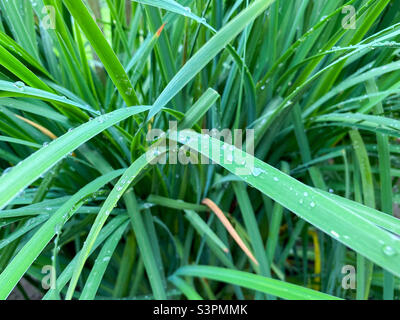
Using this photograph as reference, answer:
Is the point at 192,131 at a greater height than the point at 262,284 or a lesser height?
greater

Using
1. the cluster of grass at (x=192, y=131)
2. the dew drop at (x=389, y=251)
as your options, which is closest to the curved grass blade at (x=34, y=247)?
the cluster of grass at (x=192, y=131)

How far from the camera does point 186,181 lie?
1.83ft

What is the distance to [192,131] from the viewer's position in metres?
0.43

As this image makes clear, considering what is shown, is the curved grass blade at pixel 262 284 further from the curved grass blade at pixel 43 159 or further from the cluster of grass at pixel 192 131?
the curved grass blade at pixel 43 159

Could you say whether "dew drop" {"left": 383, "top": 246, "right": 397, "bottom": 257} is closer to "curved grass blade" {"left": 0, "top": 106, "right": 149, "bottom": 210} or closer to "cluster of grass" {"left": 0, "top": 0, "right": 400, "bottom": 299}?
"cluster of grass" {"left": 0, "top": 0, "right": 400, "bottom": 299}

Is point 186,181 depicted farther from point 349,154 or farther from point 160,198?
point 349,154

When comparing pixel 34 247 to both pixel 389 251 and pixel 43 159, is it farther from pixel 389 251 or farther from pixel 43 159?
pixel 389 251

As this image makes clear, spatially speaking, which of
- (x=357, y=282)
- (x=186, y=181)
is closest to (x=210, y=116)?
(x=186, y=181)

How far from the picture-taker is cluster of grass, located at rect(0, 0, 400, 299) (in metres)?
0.42

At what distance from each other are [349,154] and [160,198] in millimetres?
331

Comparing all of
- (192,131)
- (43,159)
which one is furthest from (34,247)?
(192,131)

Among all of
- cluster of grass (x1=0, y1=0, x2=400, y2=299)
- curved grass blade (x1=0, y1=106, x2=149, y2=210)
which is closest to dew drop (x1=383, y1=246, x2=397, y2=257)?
cluster of grass (x1=0, y1=0, x2=400, y2=299)

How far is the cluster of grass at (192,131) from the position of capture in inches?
16.6
